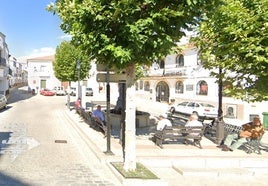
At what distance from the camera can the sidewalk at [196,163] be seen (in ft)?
27.9

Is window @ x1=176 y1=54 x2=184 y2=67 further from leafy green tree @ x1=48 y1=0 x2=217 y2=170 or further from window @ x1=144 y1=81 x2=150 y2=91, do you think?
leafy green tree @ x1=48 y1=0 x2=217 y2=170

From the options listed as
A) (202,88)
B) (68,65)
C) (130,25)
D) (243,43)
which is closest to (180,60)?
(202,88)

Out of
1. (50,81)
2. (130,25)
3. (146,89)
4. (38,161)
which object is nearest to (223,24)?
(130,25)

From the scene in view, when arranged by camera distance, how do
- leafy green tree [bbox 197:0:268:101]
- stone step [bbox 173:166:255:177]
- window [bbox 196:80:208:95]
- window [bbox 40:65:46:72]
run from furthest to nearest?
window [bbox 40:65:46:72]
window [bbox 196:80:208:95]
leafy green tree [bbox 197:0:268:101]
stone step [bbox 173:166:255:177]

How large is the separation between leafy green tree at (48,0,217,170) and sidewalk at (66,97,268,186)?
1.42m

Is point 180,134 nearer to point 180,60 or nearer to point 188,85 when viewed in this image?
point 188,85

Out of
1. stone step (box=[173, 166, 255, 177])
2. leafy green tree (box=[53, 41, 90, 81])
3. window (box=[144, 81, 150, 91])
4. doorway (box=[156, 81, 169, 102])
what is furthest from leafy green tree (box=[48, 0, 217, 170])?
window (box=[144, 81, 150, 91])

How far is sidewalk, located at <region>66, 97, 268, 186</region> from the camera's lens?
27.9 feet

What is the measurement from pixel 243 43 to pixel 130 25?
4.03m

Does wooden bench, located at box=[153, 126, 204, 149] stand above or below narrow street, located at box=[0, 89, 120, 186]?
above

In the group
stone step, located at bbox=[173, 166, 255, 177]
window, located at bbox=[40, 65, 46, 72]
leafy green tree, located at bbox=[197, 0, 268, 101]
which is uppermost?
window, located at bbox=[40, 65, 46, 72]

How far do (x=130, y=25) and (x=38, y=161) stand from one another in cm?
501

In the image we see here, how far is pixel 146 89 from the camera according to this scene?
151 ft

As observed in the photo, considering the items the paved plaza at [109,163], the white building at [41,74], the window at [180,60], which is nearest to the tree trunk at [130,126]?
the paved plaza at [109,163]
